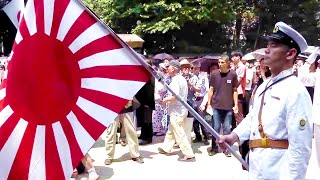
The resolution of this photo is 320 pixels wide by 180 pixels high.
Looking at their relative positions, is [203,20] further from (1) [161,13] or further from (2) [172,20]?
(1) [161,13]

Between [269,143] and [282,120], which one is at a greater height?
[282,120]

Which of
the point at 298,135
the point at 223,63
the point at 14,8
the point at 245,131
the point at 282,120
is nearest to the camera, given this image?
the point at 298,135

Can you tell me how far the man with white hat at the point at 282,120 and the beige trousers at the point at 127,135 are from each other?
4.81m

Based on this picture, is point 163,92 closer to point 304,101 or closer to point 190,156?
point 190,156

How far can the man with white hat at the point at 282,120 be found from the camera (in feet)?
9.74

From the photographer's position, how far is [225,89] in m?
8.52

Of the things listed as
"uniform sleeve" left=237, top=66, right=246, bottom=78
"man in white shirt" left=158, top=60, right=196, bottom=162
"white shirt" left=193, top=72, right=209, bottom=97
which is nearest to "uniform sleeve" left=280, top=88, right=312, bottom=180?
"man in white shirt" left=158, top=60, right=196, bottom=162

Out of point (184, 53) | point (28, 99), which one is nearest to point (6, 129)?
point (28, 99)

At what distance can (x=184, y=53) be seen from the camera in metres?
29.8

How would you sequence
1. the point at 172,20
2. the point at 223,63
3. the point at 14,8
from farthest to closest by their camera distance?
the point at 172,20, the point at 223,63, the point at 14,8

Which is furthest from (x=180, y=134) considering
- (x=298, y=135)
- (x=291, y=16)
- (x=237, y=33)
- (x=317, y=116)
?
(x=237, y=33)

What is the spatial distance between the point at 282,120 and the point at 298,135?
0.59 feet

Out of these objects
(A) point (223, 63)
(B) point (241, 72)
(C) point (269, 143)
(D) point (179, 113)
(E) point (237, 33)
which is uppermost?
(E) point (237, 33)

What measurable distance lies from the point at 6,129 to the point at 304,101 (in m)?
1.94
